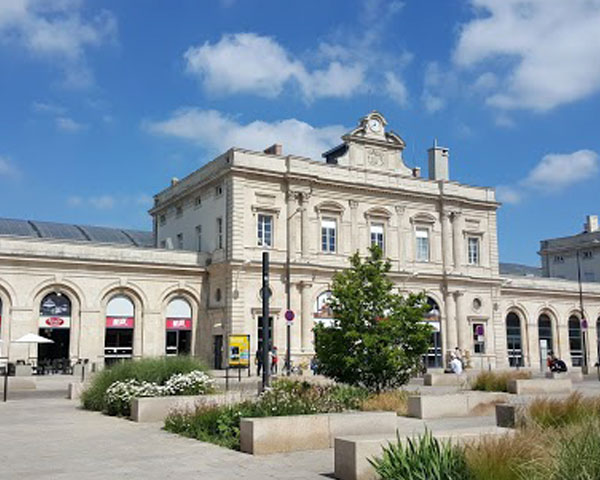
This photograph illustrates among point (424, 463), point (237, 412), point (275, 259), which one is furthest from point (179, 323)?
point (424, 463)

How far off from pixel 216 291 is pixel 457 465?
35628 mm

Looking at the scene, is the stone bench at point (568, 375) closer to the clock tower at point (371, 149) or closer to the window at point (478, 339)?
the window at point (478, 339)

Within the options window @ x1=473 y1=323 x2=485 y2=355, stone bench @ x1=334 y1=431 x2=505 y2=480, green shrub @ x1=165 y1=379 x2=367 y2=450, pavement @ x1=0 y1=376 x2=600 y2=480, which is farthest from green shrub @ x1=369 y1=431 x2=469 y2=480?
window @ x1=473 y1=323 x2=485 y2=355

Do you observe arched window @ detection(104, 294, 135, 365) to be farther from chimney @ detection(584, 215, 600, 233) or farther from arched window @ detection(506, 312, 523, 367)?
chimney @ detection(584, 215, 600, 233)

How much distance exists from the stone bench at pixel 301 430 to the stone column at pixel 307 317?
29.8m

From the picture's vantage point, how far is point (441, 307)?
48719 mm

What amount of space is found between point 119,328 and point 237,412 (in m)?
28.4

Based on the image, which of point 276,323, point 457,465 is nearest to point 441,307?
point 276,323

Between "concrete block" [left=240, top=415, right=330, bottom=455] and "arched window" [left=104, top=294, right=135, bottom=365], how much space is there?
29816mm

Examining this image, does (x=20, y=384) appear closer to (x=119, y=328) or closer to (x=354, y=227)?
(x=119, y=328)

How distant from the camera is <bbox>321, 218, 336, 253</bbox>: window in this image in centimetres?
4459

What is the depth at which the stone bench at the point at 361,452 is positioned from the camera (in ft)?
28.3

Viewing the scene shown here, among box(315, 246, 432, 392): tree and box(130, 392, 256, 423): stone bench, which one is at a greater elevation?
box(315, 246, 432, 392): tree

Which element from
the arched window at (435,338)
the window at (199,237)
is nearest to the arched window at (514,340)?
the arched window at (435,338)
